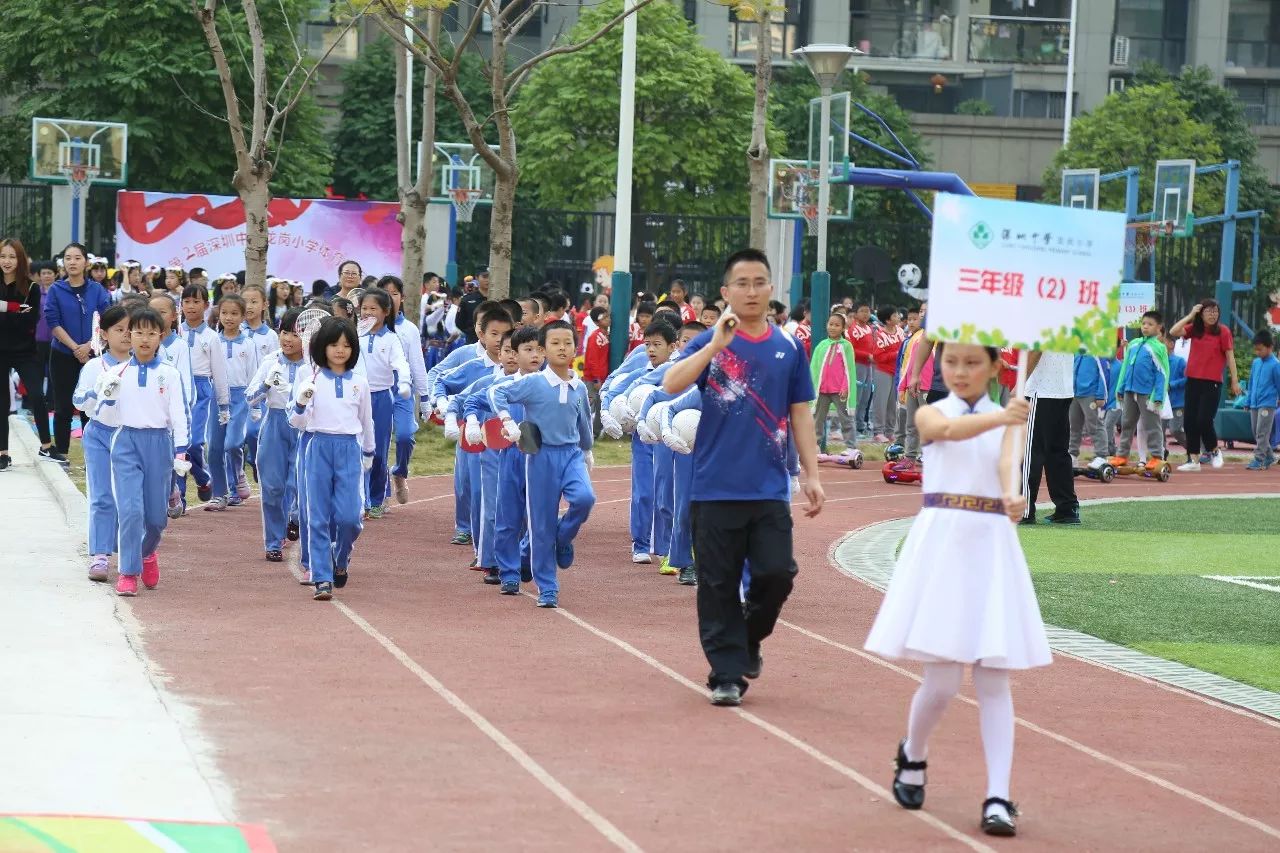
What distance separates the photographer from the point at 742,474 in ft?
27.1

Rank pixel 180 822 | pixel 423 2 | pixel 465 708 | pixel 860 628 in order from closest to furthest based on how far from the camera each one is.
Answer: pixel 180 822 < pixel 465 708 < pixel 860 628 < pixel 423 2

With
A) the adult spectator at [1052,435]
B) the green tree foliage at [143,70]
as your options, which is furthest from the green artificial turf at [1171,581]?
the green tree foliage at [143,70]

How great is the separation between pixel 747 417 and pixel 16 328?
34.3ft

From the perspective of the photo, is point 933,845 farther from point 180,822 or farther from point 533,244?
point 533,244

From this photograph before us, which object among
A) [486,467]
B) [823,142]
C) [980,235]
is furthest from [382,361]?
[823,142]

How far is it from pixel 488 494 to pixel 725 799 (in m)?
5.67

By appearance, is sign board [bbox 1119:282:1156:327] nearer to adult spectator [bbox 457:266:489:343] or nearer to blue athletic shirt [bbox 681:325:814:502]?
adult spectator [bbox 457:266:489:343]

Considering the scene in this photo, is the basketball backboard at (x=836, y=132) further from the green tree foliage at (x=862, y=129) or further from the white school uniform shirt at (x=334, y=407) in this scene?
the green tree foliage at (x=862, y=129)

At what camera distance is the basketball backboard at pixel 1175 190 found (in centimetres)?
3488

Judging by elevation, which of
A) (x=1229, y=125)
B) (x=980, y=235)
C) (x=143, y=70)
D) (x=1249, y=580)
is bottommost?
(x=1249, y=580)

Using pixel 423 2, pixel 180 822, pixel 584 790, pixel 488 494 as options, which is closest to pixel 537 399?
pixel 488 494

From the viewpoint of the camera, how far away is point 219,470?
50.4ft

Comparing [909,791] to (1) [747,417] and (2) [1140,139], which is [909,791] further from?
(2) [1140,139]

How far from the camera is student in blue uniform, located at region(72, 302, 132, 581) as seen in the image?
428 inches
